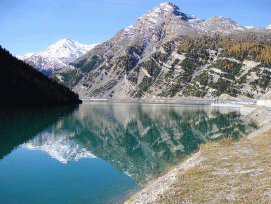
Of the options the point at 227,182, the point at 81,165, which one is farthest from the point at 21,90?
the point at 227,182

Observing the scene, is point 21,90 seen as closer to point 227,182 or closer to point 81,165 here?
point 81,165

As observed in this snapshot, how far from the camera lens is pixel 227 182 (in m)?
12.5

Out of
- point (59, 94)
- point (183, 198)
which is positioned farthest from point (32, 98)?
point (183, 198)

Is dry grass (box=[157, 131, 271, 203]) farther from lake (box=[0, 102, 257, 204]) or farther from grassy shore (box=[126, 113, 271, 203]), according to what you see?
lake (box=[0, 102, 257, 204])

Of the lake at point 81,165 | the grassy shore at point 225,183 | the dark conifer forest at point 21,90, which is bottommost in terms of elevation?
the lake at point 81,165

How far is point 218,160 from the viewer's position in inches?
693

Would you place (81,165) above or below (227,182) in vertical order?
below

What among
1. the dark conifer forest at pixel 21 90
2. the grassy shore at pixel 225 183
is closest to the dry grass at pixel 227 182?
the grassy shore at pixel 225 183

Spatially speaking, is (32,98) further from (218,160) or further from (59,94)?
(218,160)

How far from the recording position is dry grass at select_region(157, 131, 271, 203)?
10359 millimetres

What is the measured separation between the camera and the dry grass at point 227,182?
10359 mm

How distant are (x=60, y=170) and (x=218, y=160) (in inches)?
640

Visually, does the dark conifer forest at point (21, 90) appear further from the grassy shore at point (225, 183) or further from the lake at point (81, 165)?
the grassy shore at point (225, 183)

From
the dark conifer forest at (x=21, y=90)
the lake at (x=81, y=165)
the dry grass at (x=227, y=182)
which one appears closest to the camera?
the dry grass at (x=227, y=182)
